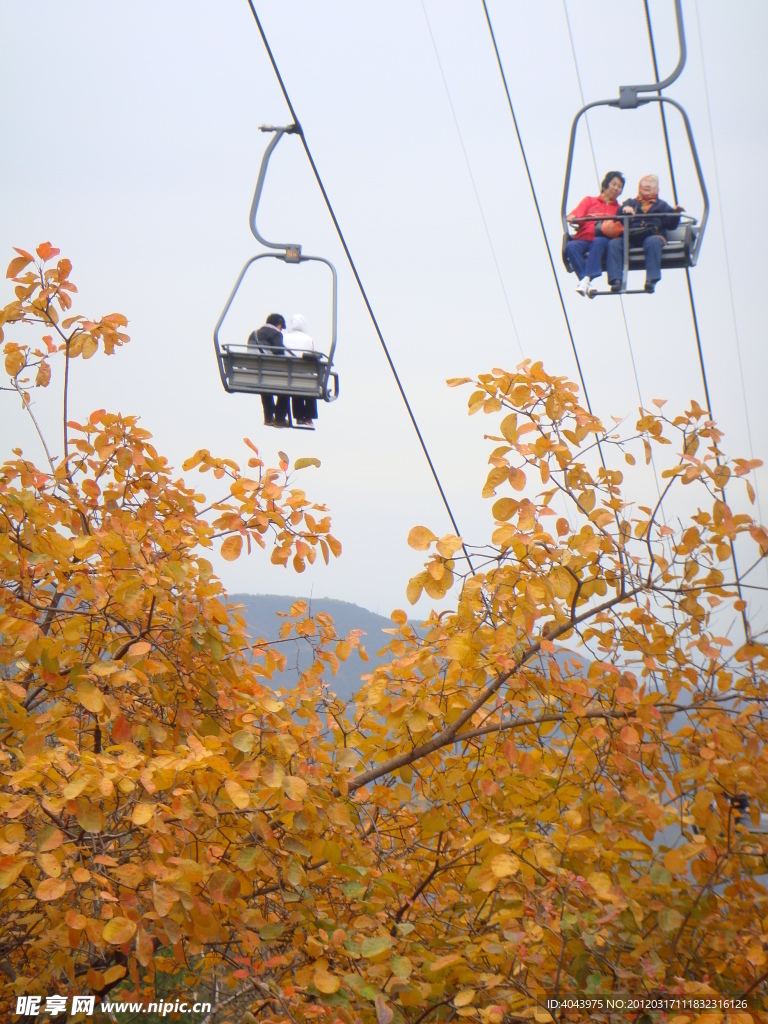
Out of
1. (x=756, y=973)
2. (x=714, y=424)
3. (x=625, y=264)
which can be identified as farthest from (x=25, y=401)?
(x=625, y=264)

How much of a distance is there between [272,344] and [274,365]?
504 mm

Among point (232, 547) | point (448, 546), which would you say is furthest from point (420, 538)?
point (232, 547)

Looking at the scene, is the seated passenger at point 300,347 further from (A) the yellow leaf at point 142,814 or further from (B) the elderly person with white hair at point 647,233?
(A) the yellow leaf at point 142,814

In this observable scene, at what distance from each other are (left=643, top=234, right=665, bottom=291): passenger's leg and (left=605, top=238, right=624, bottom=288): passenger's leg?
6.3 inches

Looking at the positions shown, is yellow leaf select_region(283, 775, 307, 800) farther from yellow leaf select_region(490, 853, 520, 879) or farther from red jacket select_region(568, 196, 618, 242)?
red jacket select_region(568, 196, 618, 242)

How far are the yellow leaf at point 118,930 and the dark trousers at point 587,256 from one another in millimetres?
5112

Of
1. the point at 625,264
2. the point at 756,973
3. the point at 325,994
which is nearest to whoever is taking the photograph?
the point at 325,994

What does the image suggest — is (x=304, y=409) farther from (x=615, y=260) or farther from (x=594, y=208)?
(x=594, y=208)

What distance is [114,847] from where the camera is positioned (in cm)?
308

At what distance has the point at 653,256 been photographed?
248 inches

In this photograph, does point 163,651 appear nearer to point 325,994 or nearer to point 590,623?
point 325,994

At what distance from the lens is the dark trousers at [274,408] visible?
230 inches

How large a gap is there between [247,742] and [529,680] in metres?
1.03

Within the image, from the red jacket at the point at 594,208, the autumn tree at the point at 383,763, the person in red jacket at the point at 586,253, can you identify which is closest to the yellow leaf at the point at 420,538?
the autumn tree at the point at 383,763
